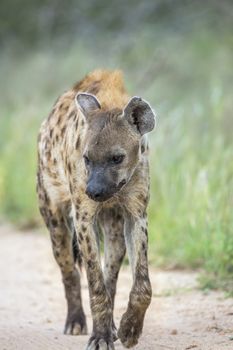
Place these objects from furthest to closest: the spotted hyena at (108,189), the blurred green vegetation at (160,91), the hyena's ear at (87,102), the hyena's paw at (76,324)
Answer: the blurred green vegetation at (160,91)
the hyena's paw at (76,324)
the hyena's ear at (87,102)
the spotted hyena at (108,189)

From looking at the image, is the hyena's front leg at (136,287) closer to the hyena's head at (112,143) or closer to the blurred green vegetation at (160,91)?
the hyena's head at (112,143)

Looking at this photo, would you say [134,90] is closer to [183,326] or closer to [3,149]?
[3,149]

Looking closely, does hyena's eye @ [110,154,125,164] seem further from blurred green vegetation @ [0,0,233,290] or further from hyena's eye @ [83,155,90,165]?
blurred green vegetation @ [0,0,233,290]

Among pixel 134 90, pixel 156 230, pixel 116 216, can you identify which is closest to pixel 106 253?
pixel 116 216

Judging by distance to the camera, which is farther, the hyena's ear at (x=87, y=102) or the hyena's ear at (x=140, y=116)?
the hyena's ear at (x=87, y=102)

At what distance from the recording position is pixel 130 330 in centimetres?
554

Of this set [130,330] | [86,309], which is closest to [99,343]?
[130,330]

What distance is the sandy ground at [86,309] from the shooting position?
5754 millimetres

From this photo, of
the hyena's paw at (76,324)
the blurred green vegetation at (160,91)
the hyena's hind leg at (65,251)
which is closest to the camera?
the hyena's paw at (76,324)

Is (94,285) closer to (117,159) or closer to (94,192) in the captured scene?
(94,192)

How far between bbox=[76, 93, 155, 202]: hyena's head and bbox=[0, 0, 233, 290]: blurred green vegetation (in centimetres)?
170

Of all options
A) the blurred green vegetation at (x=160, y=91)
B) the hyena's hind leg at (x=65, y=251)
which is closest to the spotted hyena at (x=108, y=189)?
the hyena's hind leg at (x=65, y=251)

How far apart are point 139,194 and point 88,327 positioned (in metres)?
1.25

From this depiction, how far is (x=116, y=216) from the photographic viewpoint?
6.18 m
